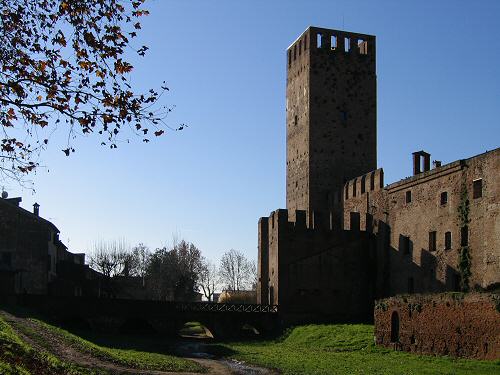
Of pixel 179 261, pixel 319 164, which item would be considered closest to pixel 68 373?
pixel 319 164

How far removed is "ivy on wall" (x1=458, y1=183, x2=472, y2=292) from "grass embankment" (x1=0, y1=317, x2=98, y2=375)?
19.9 metres

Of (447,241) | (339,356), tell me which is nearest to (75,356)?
(339,356)

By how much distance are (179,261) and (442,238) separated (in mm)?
48019

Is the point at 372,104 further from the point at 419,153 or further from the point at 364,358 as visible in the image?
the point at 364,358

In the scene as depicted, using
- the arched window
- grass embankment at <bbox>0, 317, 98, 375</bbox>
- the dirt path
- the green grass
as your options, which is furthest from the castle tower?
grass embankment at <bbox>0, 317, 98, 375</bbox>

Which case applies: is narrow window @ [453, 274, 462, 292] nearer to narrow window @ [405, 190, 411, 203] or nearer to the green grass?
narrow window @ [405, 190, 411, 203]

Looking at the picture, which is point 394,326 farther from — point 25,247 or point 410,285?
point 25,247

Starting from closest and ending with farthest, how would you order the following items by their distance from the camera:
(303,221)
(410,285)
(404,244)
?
(410,285) → (404,244) → (303,221)

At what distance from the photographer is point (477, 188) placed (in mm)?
33375

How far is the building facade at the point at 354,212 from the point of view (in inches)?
1330

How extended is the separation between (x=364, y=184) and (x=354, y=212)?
1.77m

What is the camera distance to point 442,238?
3562 cm

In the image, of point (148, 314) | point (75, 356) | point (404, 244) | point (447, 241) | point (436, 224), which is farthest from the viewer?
point (148, 314)

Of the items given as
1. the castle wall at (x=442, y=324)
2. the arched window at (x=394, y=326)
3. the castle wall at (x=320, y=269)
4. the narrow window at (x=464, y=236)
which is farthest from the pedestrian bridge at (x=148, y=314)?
the narrow window at (x=464, y=236)
